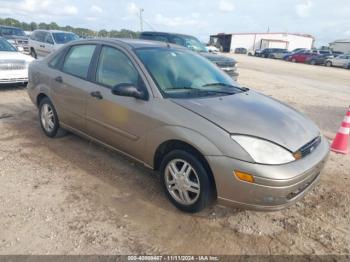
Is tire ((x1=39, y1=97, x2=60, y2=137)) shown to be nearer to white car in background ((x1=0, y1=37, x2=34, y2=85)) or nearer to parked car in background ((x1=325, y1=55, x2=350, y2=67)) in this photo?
white car in background ((x1=0, y1=37, x2=34, y2=85))

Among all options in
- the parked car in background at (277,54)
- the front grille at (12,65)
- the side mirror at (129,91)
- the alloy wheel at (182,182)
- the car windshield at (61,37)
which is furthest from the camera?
the parked car in background at (277,54)

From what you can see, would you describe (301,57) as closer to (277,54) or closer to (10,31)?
(277,54)

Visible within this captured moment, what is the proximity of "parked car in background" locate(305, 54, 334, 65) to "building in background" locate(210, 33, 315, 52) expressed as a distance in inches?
1227

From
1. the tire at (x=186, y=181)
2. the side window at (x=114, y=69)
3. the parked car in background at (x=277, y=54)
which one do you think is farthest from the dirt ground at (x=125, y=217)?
the parked car in background at (x=277, y=54)

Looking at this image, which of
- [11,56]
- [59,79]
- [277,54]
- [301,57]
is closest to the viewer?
[59,79]

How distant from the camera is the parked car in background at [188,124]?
265cm

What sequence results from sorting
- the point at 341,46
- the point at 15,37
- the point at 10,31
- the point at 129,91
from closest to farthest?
1. the point at 129,91
2. the point at 15,37
3. the point at 10,31
4. the point at 341,46

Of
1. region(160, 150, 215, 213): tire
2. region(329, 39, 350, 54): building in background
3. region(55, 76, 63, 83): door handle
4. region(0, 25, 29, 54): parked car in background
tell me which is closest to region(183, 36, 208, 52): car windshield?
region(55, 76, 63, 83): door handle

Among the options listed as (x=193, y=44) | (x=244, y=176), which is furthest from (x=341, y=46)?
(x=244, y=176)

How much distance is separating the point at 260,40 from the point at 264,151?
230ft

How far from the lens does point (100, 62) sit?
154 inches

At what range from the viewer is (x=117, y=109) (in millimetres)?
3555

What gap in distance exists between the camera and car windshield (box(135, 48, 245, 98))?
337 centimetres

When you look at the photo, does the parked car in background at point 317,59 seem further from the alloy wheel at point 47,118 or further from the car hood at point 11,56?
the alloy wheel at point 47,118
